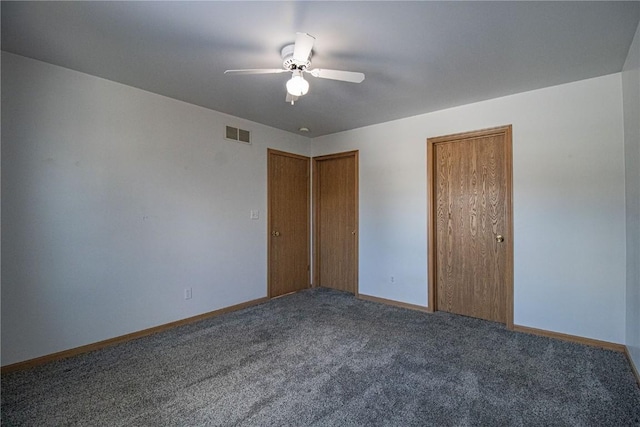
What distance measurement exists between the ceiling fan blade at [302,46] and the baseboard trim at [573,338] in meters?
3.32

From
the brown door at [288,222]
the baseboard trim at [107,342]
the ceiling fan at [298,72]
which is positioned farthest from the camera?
the brown door at [288,222]

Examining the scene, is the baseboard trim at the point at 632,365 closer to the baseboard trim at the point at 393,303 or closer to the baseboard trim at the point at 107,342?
the baseboard trim at the point at 393,303

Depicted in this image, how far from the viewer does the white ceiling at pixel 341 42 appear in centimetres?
183

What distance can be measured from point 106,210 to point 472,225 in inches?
153

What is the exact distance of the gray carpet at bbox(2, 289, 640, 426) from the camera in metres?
1.82

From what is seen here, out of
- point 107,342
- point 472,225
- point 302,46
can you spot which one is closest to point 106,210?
point 107,342

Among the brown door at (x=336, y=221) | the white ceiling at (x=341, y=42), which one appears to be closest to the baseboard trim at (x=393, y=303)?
the brown door at (x=336, y=221)

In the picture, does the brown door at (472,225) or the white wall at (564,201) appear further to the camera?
the brown door at (472,225)

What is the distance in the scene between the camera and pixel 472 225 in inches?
139

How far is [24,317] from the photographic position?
7.77 feet

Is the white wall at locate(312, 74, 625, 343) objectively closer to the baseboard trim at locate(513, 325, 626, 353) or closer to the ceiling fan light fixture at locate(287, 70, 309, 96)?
the baseboard trim at locate(513, 325, 626, 353)

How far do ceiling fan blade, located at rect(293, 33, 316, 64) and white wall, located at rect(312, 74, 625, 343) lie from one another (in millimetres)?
2248

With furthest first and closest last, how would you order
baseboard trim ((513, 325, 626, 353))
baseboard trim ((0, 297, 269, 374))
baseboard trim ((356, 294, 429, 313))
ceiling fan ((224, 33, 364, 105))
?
baseboard trim ((356, 294, 429, 313)) < baseboard trim ((513, 325, 626, 353)) < baseboard trim ((0, 297, 269, 374)) < ceiling fan ((224, 33, 364, 105))

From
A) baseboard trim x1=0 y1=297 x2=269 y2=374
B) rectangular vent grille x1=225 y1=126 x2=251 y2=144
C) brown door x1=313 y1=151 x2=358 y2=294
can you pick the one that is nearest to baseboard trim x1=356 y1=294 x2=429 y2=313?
brown door x1=313 y1=151 x2=358 y2=294
